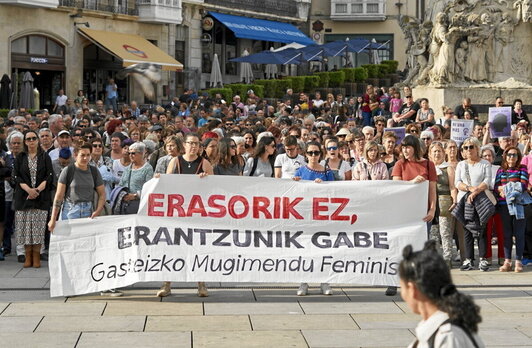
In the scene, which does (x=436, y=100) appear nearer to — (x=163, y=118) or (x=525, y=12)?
(x=525, y=12)

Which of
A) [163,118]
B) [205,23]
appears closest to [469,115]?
[163,118]

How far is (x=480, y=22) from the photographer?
2580 centimetres

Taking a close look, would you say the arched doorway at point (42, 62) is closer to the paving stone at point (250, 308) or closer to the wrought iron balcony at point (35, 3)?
the wrought iron balcony at point (35, 3)

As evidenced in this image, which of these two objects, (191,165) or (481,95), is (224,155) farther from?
(481,95)

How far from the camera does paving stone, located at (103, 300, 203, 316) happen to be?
1130 centimetres

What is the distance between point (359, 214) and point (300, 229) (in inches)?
24.1

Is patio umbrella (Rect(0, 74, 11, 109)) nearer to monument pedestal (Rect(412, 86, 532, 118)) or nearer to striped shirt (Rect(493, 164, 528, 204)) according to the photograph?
monument pedestal (Rect(412, 86, 532, 118))

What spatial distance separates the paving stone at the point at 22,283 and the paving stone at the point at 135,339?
2735 mm

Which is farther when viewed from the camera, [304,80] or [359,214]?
[304,80]

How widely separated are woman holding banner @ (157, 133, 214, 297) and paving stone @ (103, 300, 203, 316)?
0.43 meters

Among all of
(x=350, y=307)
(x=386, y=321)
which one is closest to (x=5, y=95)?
(x=350, y=307)

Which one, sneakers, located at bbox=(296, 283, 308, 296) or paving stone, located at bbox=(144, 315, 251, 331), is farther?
sneakers, located at bbox=(296, 283, 308, 296)

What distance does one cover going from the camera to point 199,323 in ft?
35.3

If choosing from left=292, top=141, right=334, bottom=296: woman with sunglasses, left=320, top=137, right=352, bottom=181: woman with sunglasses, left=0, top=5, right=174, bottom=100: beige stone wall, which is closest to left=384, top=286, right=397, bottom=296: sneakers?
left=292, top=141, right=334, bottom=296: woman with sunglasses
